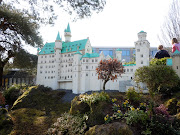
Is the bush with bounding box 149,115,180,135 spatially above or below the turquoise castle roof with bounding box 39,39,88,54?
below

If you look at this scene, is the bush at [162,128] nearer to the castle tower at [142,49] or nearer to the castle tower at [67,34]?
the castle tower at [142,49]

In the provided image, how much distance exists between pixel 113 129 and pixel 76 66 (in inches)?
1248

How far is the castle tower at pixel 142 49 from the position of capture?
3288 centimetres

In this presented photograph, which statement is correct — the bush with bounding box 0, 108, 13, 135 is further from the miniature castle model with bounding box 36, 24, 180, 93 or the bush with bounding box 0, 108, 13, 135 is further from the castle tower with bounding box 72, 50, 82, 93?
the castle tower with bounding box 72, 50, 82, 93

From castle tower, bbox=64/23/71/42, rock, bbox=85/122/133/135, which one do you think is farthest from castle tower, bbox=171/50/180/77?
castle tower, bbox=64/23/71/42

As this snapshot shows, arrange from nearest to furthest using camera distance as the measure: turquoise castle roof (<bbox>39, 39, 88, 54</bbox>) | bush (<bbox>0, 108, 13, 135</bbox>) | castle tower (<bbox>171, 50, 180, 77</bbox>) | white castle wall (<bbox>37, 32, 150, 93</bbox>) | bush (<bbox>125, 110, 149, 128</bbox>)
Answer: bush (<bbox>125, 110, 149, 128</bbox>), bush (<bbox>0, 108, 13, 135</bbox>), castle tower (<bbox>171, 50, 180, 77</bbox>), white castle wall (<bbox>37, 32, 150, 93</bbox>), turquoise castle roof (<bbox>39, 39, 88, 54</bbox>)

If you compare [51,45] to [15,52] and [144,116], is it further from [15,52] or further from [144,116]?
[144,116]

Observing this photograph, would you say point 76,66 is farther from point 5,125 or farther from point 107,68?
point 5,125

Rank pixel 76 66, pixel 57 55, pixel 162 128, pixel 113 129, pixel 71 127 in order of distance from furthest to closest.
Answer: pixel 57 55 < pixel 76 66 < pixel 71 127 < pixel 113 129 < pixel 162 128

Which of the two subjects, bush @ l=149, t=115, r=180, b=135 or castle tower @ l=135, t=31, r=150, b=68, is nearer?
bush @ l=149, t=115, r=180, b=135

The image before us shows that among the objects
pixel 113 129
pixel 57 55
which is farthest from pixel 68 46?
pixel 113 129

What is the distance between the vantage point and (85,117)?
1108 centimetres

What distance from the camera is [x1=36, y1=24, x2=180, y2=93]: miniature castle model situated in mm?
34156

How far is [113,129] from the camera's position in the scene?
28.7 ft
